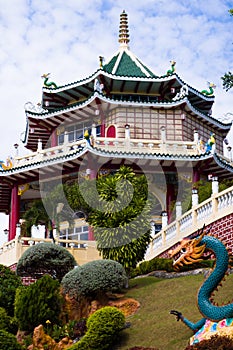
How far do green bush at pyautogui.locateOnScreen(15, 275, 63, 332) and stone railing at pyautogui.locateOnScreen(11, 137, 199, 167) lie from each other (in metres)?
14.5

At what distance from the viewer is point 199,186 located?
32.7 m

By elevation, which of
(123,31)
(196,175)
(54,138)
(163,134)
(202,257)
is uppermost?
(123,31)

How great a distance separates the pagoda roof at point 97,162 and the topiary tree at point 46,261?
32.5 feet

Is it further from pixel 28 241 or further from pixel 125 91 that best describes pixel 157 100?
pixel 28 241

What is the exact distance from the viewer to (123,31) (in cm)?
4403

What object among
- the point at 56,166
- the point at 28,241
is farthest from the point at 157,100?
the point at 28,241

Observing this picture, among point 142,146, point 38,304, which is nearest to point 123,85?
point 142,146

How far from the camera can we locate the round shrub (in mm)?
21688

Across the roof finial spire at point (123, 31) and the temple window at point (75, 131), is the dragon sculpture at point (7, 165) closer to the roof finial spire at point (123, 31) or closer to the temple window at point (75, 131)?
the temple window at point (75, 131)

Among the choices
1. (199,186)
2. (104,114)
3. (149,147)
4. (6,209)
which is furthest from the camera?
(6,209)

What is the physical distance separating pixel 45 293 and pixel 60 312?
2.78 feet

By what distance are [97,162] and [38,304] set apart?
49.2 ft

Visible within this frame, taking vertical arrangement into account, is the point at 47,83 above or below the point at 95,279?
above

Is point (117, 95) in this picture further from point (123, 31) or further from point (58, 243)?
point (58, 243)
